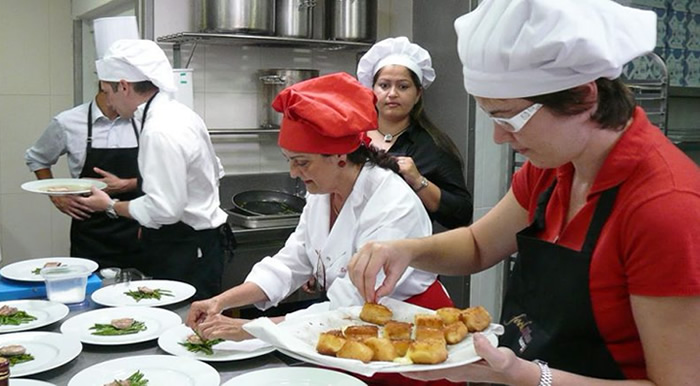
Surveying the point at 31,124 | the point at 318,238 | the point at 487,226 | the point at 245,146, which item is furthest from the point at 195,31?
the point at 487,226

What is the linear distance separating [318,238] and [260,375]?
0.63m

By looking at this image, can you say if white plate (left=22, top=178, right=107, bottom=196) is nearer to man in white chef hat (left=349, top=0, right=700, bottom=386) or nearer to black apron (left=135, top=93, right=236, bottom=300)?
black apron (left=135, top=93, right=236, bottom=300)

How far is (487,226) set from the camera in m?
1.58

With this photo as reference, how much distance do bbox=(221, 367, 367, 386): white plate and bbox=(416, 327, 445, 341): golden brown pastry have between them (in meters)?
0.20

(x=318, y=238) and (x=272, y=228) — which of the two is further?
(x=272, y=228)

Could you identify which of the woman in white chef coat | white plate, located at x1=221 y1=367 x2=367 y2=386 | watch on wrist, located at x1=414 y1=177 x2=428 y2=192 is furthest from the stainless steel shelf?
white plate, located at x1=221 y1=367 x2=367 y2=386

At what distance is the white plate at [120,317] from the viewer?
68.0 inches

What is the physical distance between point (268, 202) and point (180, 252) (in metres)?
1.03

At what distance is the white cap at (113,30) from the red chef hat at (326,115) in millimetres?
1704

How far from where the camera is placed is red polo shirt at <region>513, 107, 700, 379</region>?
3.37 ft

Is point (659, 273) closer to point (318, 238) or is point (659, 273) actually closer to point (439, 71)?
point (318, 238)

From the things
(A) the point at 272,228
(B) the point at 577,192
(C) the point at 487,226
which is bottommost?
(A) the point at 272,228

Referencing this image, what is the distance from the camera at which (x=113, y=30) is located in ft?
10.7

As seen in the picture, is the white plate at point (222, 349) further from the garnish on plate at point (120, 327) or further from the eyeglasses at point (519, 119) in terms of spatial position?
the eyeglasses at point (519, 119)
